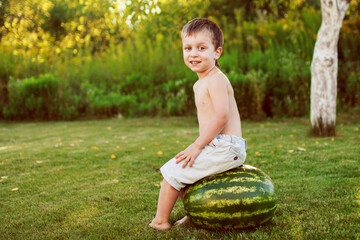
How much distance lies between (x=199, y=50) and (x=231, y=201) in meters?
1.26

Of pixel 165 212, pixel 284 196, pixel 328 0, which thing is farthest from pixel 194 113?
pixel 165 212

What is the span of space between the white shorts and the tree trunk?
4851 mm

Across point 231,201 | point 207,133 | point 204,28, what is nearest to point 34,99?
point 204,28

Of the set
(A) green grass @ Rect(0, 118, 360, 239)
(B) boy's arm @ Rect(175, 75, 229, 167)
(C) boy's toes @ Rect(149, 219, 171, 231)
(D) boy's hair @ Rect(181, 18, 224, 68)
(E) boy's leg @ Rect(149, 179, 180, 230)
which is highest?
(D) boy's hair @ Rect(181, 18, 224, 68)

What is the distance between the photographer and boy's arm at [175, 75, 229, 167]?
2871 millimetres

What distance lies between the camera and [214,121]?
2.87 m

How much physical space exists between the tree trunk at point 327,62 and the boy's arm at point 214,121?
4896mm

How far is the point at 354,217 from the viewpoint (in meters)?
2.95

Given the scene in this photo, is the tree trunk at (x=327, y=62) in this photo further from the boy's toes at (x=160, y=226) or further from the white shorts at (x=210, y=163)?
the boy's toes at (x=160, y=226)

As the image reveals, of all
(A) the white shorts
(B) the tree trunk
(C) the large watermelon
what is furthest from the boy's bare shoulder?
(B) the tree trunk

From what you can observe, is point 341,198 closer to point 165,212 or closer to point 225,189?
point 225,189

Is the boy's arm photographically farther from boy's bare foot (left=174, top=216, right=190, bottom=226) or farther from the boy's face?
boy's bare foot (left=174, top=216, right=190, bottom=226)

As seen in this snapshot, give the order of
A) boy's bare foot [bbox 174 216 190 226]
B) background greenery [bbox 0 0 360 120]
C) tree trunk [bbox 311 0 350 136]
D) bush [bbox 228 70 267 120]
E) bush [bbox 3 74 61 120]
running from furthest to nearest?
bush [bbox 3 74 61 120] → background greenery [bbox 0 0 360 120] → bush [bbox 228 70 267 120] → tree trunk [bbox 311 0 350 136] → boy's bare foot [bbox 174 216 190 226]

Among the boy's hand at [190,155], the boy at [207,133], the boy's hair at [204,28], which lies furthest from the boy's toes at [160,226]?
the boy's hair at [204,28]
